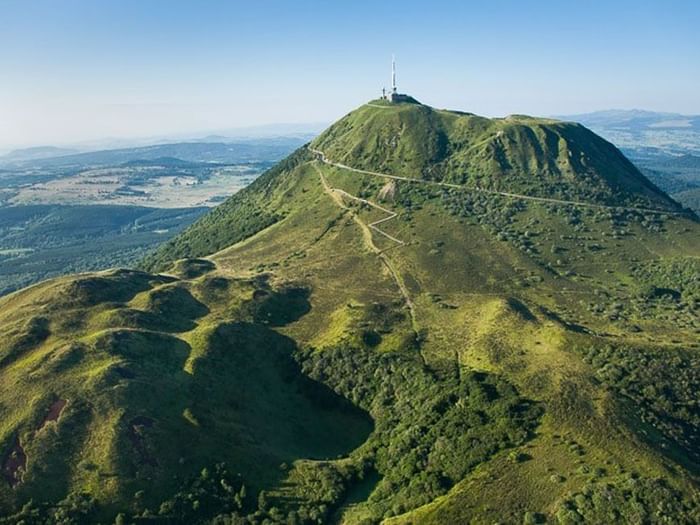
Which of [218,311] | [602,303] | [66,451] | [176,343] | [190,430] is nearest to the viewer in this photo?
[66,451]

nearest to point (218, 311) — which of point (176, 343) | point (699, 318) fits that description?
point (176, 343)

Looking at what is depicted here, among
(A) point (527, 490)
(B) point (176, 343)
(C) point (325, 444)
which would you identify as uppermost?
(B) point (176, 343)

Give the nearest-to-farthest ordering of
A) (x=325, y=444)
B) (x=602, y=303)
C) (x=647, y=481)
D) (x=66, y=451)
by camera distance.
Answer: (x=647, y=481)
(x=66, y=451)
(x=325, y=444)
(x=602, y=303)

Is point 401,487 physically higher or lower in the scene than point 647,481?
lower

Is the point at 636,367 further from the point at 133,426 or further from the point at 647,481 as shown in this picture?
the point at 133,426

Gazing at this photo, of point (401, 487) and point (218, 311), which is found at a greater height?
point (218, 311)

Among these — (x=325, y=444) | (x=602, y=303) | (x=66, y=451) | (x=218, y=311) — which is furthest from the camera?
(x=602, y=303)

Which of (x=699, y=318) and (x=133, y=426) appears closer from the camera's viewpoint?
(x=133, y=426)

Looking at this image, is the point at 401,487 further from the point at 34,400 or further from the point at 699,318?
the point at 699,318

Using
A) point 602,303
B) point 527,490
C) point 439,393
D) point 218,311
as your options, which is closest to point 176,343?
point 218,311

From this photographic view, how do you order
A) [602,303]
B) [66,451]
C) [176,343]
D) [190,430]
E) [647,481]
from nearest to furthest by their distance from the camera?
1. [647,481]
2. [66,451]
3. [190,430]
4. [176,343]
5. [602,303]
